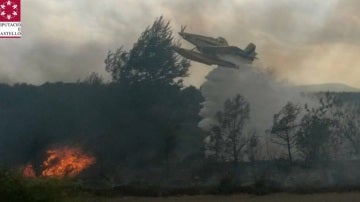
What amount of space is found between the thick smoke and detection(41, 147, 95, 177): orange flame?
758 inches

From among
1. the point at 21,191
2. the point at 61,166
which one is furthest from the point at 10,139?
the point at 21,191

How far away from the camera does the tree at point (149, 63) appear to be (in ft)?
274

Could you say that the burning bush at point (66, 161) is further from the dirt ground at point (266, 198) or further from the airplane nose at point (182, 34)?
the airplane nose at point (182, 34)

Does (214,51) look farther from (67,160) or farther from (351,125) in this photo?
(67,160)

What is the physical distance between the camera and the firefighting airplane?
86.2 metres

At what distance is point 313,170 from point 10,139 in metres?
41.1

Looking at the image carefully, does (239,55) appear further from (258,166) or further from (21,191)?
(21,191)

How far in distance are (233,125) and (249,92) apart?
9.95m

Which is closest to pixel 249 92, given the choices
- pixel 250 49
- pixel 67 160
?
pixel 250 49

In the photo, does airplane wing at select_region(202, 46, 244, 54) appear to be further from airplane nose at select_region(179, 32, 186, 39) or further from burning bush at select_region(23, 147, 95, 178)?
burning bush at select_region(23, 147, 95, 178)

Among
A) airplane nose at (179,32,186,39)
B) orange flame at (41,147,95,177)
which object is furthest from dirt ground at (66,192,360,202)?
airplane nose at (179,32,186,39)

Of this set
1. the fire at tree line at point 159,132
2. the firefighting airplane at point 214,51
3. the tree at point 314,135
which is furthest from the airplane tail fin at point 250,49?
the tree at point 314,135

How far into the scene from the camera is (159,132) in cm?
7912

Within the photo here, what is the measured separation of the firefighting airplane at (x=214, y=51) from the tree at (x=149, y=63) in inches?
88.3
